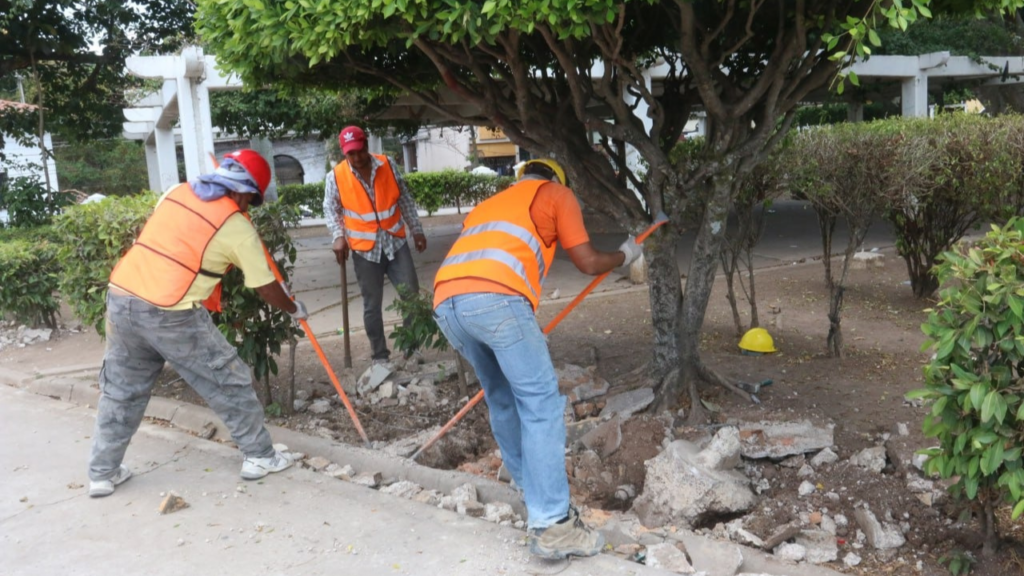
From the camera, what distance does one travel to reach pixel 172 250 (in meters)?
4.28

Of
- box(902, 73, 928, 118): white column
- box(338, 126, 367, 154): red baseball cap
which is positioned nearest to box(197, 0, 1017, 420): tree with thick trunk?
box(338, 126, 367, 154): red baseball cap

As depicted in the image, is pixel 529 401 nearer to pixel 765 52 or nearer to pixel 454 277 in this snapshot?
pixel 454 277

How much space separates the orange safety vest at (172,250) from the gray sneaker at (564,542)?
2.12 m

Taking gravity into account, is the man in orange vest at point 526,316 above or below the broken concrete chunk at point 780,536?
above

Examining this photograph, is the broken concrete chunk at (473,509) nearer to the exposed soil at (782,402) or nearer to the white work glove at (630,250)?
the exposed soil at (782,402)

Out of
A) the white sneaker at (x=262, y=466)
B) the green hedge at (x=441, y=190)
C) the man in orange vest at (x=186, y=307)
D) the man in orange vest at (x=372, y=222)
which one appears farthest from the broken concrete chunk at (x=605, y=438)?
the green hedge at (x=441, y=190)

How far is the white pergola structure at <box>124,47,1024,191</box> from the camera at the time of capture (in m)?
9.70

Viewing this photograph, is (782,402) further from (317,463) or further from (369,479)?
(317,463)

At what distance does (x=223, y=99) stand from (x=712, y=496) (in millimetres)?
12349

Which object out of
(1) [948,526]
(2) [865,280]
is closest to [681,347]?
(1) [948,526]

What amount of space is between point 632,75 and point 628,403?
75.7 inches

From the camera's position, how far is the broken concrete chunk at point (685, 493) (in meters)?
3.92

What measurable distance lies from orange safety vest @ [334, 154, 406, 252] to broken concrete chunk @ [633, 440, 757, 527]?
3096mm

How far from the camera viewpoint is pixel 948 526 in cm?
375
